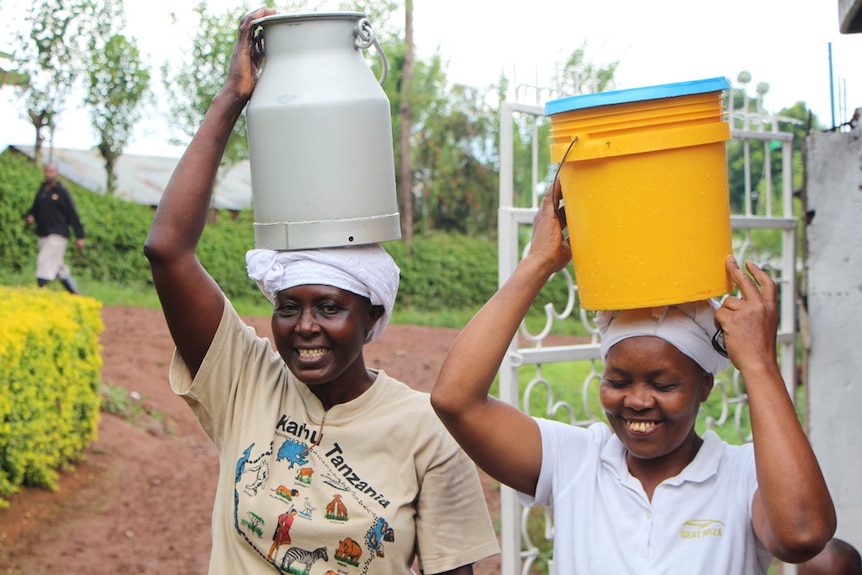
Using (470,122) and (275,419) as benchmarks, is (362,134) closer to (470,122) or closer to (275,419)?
(275,419)

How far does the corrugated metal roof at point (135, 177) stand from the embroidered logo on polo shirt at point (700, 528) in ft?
73.9

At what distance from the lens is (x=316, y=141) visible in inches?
83.7

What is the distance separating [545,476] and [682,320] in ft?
1.54

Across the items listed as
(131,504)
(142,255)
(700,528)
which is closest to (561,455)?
(700,528)

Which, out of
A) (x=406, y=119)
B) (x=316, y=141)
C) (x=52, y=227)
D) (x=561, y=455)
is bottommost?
(x=561, y=455)

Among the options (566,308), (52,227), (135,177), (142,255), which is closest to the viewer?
(566,308)

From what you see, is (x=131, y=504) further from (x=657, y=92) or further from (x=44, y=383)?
(x=657, y=92)

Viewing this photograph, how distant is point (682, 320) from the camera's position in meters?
1.99

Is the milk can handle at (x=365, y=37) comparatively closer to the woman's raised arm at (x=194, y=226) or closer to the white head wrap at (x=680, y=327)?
the woman's raised arm at (x=194, y=226)

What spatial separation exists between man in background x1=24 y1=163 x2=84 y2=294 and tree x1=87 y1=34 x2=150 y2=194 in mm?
8288

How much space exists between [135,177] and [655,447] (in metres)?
26.9

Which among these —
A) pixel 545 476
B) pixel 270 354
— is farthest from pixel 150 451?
pixel 545 476

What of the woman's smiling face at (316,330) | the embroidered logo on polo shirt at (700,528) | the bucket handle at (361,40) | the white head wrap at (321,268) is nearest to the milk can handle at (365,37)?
the bucket handle at (361,40)

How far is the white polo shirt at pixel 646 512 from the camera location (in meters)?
1.92
